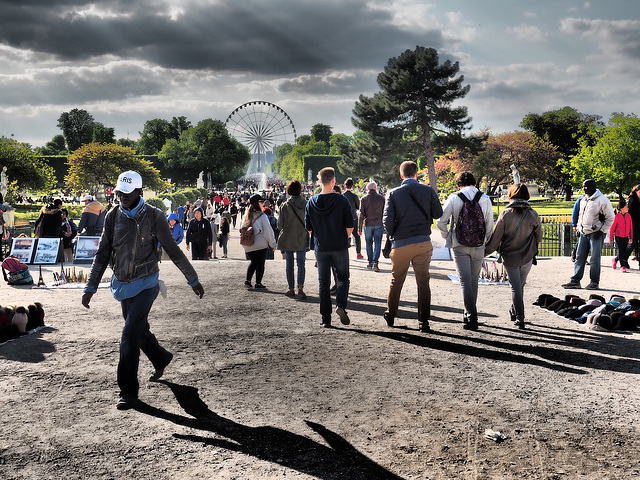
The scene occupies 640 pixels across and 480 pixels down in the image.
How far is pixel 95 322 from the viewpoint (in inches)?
303

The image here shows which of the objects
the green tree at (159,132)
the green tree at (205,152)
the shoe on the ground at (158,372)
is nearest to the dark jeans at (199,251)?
the shoe on the ground at (158,372)

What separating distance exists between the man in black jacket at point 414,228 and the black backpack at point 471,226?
29cm

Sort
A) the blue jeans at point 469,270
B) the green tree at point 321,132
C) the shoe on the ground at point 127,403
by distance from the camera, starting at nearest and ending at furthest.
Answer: the shoe on the ground at point 127,403 < the blue jeans at point 469,270 < the green tree at point 321,132

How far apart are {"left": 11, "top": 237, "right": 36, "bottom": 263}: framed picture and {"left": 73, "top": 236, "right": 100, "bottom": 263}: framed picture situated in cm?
96

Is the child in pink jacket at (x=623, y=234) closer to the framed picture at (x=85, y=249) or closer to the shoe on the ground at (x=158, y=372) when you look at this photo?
the shoe on the ground at (x=158, y=372)

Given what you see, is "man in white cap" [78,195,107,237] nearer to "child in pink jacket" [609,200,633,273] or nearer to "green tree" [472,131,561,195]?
"child in pink jacket" [609,200,633,273]

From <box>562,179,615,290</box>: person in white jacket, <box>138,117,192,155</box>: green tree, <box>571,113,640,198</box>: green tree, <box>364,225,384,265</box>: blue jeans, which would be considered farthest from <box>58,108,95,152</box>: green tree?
<box>562,179,615,290</box>: person in white jacket

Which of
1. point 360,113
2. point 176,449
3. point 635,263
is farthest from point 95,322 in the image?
point 360,113

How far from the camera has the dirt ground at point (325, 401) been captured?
3664 mm

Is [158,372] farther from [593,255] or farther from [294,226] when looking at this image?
[593,255]

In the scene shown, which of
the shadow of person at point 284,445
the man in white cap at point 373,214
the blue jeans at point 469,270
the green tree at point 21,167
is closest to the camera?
the shadow of person at point 284,445

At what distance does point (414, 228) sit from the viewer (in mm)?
6867

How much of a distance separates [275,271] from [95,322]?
512cm

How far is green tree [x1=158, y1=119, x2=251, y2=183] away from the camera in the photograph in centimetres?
9995
